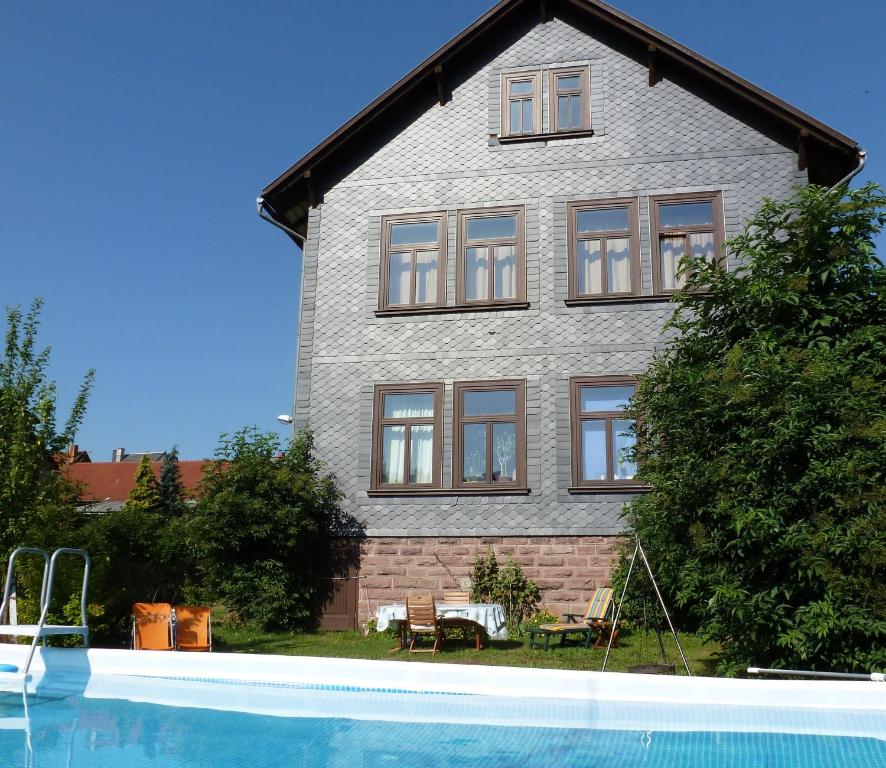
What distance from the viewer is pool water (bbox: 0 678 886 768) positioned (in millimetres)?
6594

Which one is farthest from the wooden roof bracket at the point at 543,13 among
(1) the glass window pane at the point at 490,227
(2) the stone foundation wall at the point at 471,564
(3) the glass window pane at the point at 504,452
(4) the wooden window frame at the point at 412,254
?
(2) the stone foundation wall at the point at 471,564

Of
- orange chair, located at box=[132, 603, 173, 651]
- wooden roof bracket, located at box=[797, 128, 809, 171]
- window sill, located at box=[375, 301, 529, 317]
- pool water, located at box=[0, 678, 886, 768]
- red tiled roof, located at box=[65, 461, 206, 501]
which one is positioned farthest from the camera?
red tiled roof, located at box=[65, 461, 206, 501]

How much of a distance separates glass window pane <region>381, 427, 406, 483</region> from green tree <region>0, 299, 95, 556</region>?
5.24 m

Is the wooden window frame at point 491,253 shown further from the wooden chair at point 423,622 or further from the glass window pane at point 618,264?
the wooden chair at point 423,622

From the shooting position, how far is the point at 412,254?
16.2 m

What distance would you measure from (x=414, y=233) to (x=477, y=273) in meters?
1.48

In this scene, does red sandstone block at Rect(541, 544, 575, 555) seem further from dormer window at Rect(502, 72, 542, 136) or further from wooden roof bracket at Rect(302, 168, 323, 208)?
wooden roof bracket at Rect(302, 168, 323, 208)

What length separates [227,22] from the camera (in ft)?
48.2

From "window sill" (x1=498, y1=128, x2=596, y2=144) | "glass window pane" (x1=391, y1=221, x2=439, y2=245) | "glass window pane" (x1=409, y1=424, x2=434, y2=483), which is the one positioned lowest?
"glass window pane" (x1=409, y1=424, x2=434, y2=483)

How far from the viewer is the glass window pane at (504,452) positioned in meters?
14.9

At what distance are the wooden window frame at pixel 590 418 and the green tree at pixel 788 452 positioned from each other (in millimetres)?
4957

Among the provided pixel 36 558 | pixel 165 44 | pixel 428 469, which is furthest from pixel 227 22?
pixel 36 558

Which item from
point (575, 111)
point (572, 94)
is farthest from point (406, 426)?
point (572, 94)

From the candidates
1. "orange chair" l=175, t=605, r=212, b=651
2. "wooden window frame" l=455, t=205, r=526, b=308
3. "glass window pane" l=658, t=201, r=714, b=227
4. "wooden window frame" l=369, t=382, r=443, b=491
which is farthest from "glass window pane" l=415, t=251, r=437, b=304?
"orange chair" l=175, t=605, r=212, b=651
